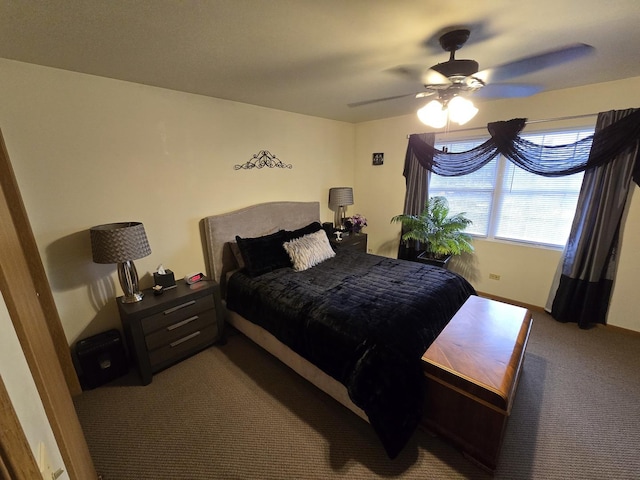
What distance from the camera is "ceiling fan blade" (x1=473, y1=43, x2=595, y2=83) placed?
67.7 inches

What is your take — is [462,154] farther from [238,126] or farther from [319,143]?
[238,126]

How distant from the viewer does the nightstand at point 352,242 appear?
11.8ft

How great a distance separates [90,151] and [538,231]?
14.0 feet

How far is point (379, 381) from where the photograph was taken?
1.52 metres

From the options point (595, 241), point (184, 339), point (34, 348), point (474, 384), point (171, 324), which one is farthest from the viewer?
Result: point (595, 241)

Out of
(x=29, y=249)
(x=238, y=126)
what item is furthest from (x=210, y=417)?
(x=238, y=126)

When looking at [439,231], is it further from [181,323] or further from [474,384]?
[181,323]

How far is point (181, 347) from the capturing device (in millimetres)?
2258

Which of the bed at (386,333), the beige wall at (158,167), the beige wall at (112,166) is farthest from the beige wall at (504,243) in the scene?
the beige wall at (112,166)

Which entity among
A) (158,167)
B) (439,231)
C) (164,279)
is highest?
(158,167)

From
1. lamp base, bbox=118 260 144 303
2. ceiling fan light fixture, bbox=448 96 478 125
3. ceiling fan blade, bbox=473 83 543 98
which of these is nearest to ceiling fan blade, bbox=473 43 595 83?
ceiling fan blade, bbox=473 83 543 98

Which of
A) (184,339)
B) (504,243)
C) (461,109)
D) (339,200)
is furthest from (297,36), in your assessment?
(504,243)

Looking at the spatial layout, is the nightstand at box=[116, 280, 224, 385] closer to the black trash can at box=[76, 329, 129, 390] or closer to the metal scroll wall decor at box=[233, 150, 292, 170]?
the black trash can at box=[76, 329, 129, 390]

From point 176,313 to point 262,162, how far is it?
1.84m
